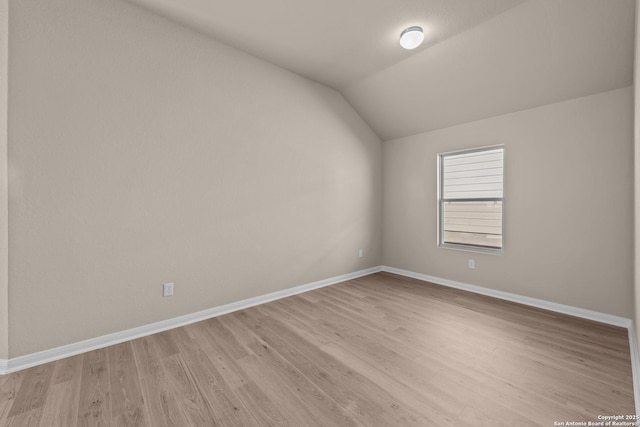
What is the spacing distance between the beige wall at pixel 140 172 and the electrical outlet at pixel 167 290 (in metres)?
0.05

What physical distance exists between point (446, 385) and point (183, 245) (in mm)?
2557

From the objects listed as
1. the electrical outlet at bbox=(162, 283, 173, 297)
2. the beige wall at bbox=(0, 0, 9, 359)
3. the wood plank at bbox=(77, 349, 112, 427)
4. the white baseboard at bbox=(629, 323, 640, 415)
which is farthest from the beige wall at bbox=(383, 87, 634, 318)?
the beige wall at bbox=(0, 0, 9, 359)

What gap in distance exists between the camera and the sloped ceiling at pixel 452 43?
2438 millimetres

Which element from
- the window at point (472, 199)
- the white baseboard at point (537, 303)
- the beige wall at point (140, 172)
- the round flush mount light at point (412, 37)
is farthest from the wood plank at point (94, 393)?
the window at point (472, 199)

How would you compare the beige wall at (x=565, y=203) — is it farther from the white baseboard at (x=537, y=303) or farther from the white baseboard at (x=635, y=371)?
the white baseboard at (x=635, y=371)

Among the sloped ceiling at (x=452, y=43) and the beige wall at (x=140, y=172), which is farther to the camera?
the sloped ceiling at (x=452, y=43)

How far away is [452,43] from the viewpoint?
2.95m

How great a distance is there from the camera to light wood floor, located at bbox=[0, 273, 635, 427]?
157 centimetres

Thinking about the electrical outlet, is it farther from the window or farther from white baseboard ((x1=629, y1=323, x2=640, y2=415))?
the window

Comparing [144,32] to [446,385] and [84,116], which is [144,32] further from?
[446,385]

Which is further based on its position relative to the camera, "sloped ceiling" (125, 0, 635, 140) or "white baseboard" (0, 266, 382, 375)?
"sloped ceiling" (125, 0, 635, 140)

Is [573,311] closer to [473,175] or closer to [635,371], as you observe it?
[635,371]

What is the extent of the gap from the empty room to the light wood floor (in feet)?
0.06

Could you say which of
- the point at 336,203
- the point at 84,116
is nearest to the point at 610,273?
the point at 336,203
